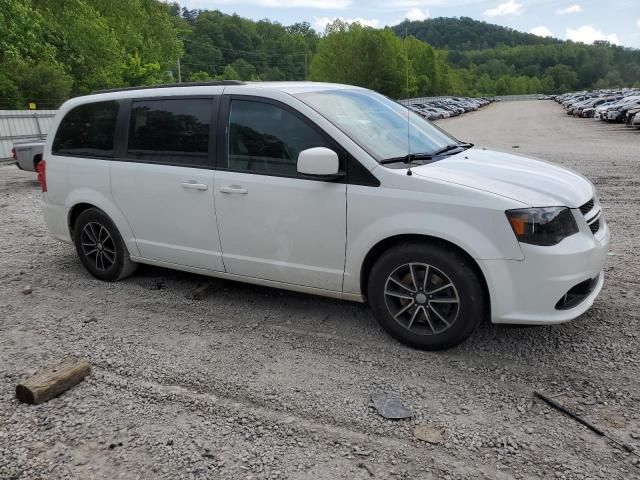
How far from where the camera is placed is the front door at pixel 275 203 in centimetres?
388

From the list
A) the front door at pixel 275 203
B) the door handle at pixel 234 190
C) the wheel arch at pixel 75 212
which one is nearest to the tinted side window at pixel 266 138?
the front door at pixel 275 203

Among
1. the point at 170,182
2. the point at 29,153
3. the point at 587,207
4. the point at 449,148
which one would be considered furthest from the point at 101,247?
the point at 29,153

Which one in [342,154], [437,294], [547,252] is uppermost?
[342,154]

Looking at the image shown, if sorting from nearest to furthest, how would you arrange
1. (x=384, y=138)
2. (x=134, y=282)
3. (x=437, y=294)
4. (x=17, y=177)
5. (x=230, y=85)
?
(x=437, y=294) < (x=384, y=138) < (x=230, y=85) < (x=134, y=282) < (x=17, y=177)

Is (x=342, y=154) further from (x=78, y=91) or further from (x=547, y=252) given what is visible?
(x=78, y=91)

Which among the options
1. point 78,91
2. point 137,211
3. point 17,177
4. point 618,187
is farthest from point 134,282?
point 78,91

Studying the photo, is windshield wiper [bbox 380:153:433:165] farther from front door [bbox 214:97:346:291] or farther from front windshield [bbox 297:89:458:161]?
front door [bbox 214:97:346:291]

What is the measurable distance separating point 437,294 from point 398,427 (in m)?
0.99

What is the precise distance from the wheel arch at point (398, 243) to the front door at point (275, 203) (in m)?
0.18

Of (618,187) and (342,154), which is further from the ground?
(342,154)

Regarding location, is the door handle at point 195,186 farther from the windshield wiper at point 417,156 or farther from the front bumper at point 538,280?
the front bumper at point 538,280

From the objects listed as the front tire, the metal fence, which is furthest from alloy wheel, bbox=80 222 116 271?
the metal fence

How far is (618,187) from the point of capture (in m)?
9.55

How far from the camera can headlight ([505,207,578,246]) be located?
3.29m
